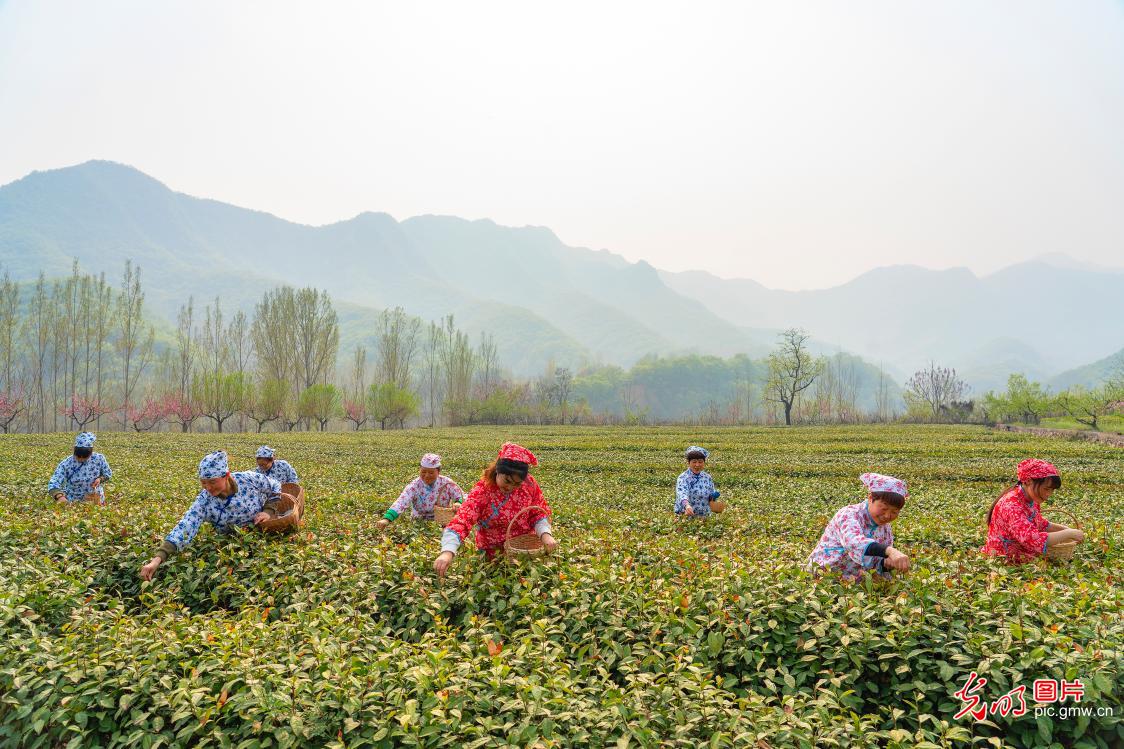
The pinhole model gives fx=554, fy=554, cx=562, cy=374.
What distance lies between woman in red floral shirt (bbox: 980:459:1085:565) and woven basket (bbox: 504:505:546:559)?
14.9 feet

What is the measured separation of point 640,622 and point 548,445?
25131 millimetres

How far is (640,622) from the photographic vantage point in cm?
395

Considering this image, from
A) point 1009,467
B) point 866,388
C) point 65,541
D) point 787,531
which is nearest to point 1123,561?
point 787,531

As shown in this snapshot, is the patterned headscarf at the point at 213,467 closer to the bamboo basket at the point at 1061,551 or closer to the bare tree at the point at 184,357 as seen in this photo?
the bamboo basket at the point at 1061,551

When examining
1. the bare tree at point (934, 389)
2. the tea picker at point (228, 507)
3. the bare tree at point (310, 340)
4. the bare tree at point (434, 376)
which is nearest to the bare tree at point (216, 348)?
the bare tree at point (310, 340)

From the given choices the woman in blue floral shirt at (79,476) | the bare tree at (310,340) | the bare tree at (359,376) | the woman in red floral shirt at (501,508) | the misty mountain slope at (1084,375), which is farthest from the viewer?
the misty mountain slope at (1084,375)

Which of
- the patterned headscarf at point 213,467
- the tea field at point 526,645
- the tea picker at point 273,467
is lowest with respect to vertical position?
the tea field at point 526,645

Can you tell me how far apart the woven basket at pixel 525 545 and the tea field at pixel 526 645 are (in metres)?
0.11

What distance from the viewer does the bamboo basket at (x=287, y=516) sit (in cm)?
583

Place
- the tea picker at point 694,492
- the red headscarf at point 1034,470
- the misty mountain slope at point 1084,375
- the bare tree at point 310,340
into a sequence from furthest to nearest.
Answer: the misty mountain slope at point 1084,375 → the bare tree at point 310,340 → the tea picker at point 694,492 → the red headscarf at point 1034,470

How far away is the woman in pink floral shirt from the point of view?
14.1 ft

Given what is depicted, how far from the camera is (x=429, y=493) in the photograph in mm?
7391

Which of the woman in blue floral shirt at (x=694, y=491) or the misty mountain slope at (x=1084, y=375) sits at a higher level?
the misty mountain slope at (x=1084, y=375)

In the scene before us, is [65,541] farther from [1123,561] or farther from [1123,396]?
[1123,396]
